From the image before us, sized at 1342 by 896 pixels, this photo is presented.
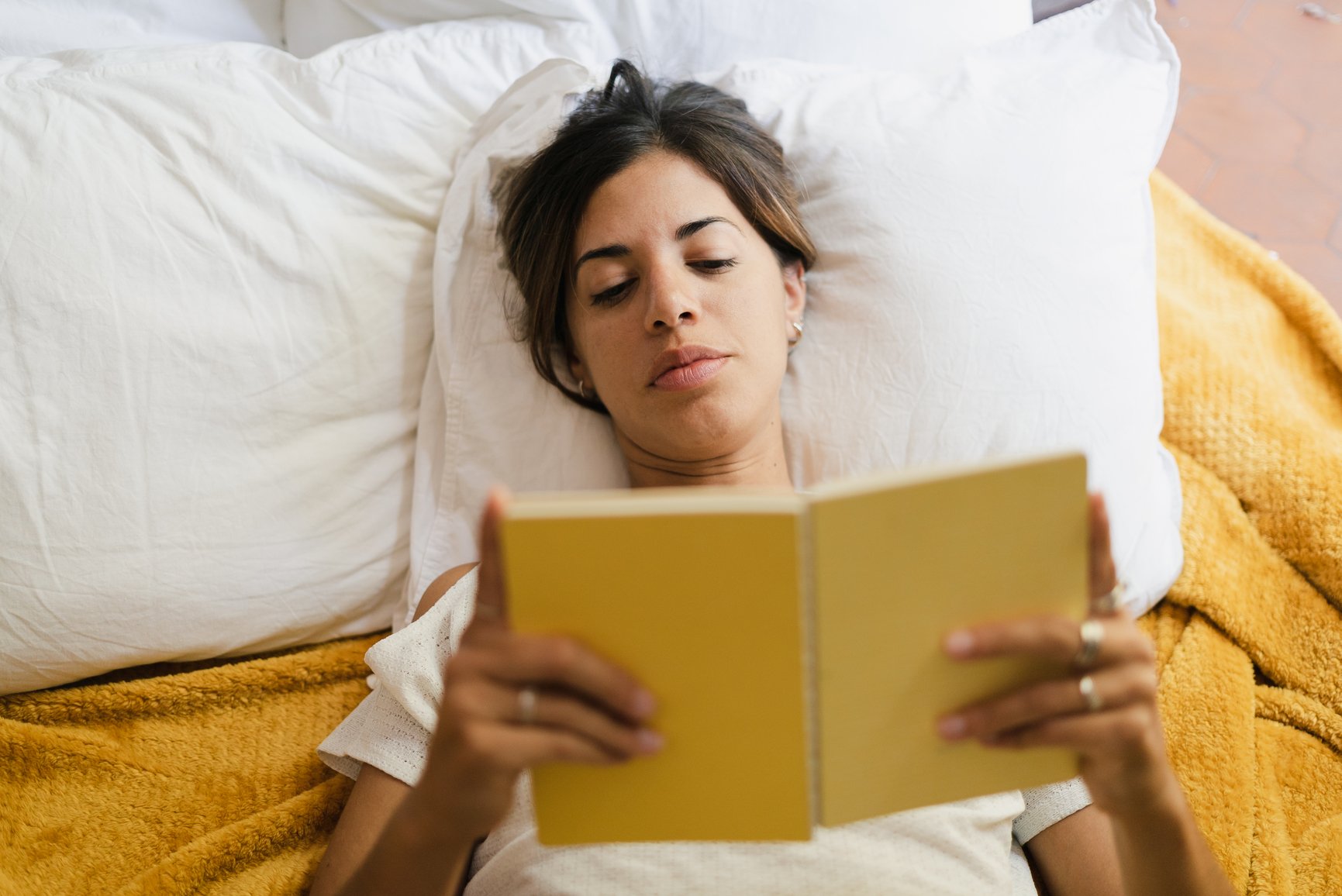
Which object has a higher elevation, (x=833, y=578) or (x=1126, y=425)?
(x=833, y=578)

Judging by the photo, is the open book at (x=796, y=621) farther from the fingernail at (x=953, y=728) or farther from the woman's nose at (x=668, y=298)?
the woman's nose at (x=668, y=298)

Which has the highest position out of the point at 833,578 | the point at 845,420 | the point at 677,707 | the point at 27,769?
the point at 833,578

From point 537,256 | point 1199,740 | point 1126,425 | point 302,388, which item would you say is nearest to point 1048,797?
point 1199,740

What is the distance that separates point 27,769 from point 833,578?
1.03 metres

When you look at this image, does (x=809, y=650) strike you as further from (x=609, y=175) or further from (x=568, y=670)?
(x=609, y=175)

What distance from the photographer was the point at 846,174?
1311 millimetres

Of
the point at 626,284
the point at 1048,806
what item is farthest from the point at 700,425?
the point at 1048,806

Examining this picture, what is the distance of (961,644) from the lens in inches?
26.0

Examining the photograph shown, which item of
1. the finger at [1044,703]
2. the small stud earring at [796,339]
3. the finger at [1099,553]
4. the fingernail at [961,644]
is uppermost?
the finger at [1099,553]

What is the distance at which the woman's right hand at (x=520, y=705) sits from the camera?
66 cm

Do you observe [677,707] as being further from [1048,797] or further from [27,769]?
[27,769]

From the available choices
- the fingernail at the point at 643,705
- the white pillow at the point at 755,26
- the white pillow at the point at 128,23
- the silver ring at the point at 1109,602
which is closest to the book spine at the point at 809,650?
the fingernail at the point at 643,705

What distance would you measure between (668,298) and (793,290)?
0.29 metres

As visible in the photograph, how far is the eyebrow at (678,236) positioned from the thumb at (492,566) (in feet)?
1.77
